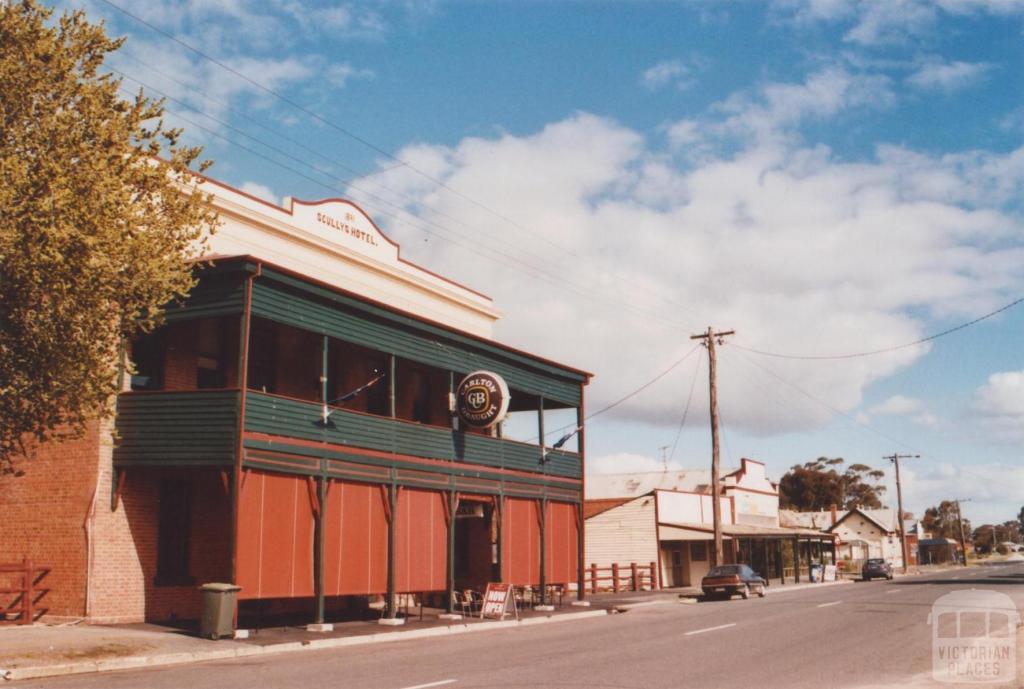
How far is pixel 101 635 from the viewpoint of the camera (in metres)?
16.8

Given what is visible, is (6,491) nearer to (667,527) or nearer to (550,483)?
(550,483)

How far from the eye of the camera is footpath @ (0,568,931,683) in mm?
13898

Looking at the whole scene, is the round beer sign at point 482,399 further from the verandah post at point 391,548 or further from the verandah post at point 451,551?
the verandah post at point 391,548

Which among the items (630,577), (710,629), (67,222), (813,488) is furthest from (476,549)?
(813,488)

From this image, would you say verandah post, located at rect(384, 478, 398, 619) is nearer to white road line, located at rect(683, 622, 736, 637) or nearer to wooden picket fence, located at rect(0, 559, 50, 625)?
white road line, located at rect(683, 622, 736, 637)

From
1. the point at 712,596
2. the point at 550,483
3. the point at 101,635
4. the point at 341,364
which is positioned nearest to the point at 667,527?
the point at 712,596

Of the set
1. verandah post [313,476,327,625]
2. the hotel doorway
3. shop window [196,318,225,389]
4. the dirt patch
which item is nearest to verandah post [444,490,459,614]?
the hotel doorway

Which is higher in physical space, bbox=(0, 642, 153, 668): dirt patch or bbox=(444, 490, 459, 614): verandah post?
bbox=(444, 490, 459, 614): verandah post

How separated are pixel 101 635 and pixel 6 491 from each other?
5914 mm

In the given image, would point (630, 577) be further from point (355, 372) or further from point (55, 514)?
point (55, 514)

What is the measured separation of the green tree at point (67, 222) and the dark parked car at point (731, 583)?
26.2 meters

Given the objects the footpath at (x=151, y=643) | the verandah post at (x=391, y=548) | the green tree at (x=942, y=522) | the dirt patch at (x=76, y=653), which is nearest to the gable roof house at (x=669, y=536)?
the verandah post at (x=391, y=548)

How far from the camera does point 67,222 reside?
1422cm

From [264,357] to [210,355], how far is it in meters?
1.69
